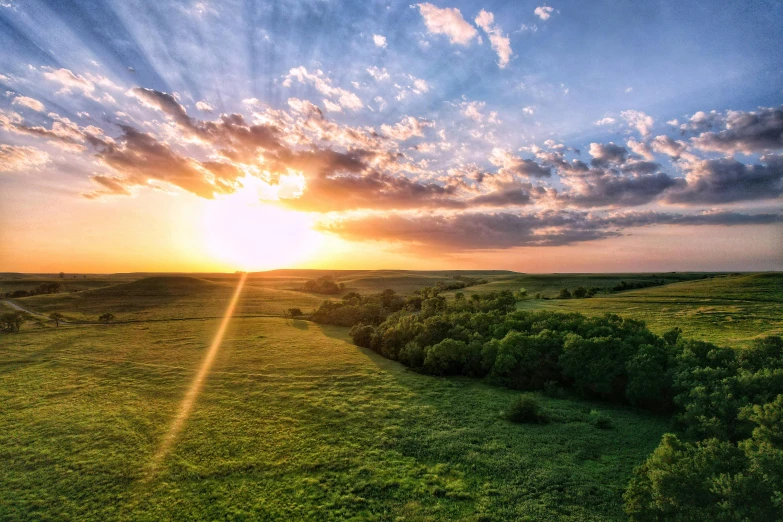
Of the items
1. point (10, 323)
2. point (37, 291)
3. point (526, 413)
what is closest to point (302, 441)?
point (526, 413)

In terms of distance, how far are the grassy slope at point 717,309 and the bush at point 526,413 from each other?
18.9 meters

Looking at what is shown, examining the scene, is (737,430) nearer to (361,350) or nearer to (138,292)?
(361,350)

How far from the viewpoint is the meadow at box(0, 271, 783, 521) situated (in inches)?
693

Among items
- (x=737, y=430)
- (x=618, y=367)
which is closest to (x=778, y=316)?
(x=618, y=367)

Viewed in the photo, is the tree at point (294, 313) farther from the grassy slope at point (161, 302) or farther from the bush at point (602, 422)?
the bush at point (602, 422)

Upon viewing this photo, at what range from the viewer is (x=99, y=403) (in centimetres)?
3019

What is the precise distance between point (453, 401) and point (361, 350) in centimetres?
2318

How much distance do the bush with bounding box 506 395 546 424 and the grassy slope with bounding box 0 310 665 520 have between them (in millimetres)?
799

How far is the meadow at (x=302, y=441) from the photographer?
1759 cm

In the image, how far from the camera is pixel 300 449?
74.5ft

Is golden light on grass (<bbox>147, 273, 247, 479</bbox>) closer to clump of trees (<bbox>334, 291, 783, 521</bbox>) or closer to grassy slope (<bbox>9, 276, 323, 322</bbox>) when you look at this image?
clump of trees (<bbox>334, 291, 783, 521</bbox>)

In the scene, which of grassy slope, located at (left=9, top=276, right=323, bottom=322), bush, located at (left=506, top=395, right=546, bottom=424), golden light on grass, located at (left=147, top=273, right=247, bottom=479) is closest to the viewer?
golden light on grass, located at (left=147, top=273, right=247, bottom=479)

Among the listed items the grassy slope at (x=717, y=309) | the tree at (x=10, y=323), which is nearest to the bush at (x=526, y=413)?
the grassy slope at (x=717, y=309)

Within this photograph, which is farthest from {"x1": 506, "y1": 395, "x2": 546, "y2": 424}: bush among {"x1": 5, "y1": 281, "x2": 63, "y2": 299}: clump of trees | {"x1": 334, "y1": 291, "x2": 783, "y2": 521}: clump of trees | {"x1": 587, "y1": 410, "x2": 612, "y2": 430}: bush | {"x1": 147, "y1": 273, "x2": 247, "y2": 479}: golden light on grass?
{"x1": 5, "y1": 281, "x2": 63, "y2": 299}: clump of trees
